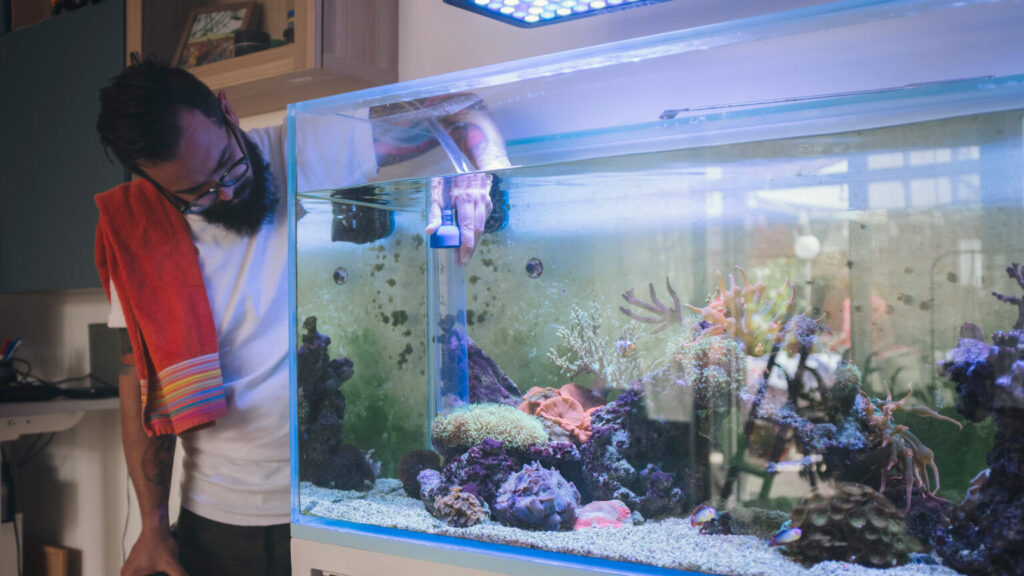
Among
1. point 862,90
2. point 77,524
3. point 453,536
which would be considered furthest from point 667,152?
point 77,524

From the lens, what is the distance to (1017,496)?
32.9 inches

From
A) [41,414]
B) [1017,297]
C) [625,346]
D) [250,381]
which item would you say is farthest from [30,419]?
[1017,297]

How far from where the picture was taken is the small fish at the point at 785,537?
3.05ft

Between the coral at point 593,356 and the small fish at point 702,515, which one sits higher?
the coral at point 593,356

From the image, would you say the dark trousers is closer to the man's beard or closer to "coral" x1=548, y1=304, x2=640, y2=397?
the man's beard

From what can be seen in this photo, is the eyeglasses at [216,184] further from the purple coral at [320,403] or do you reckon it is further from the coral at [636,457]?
the coral at [636,457]

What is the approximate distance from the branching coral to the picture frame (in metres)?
1.80

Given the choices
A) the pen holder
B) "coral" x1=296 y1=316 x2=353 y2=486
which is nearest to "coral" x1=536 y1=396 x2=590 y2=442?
"coral" x1=296 y1=316 x2=353 y2=486

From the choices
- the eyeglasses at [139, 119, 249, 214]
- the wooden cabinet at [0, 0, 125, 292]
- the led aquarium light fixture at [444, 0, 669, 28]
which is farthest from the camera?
the wooden cabinet at [0, 0, 125, 292]

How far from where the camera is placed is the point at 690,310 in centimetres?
103

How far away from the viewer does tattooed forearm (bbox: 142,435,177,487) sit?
1792 millimetres

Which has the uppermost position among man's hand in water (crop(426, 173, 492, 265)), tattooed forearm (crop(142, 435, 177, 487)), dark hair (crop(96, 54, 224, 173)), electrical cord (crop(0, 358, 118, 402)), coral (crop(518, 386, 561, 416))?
dark hair (crop(96, 54, 224, 173))

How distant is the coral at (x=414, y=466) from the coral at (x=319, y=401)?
0.42 ft

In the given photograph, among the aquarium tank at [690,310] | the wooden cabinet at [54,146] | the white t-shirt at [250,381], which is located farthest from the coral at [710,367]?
the wooden cabinet at [54,146]
